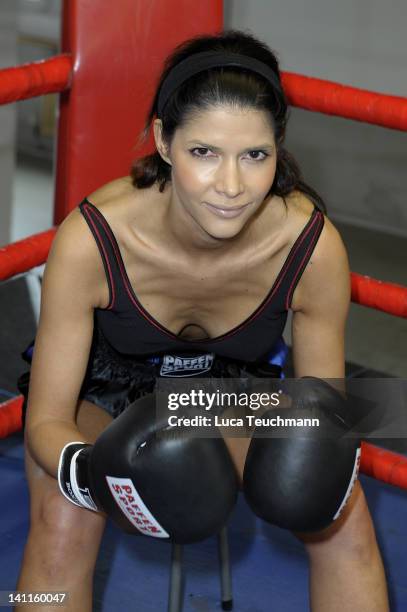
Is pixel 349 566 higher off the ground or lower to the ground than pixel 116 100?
lower

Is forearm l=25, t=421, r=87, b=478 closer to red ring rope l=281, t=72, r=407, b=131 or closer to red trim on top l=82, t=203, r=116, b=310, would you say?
red trim on top l=82, t=203, r=116, b=310

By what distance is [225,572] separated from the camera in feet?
5.46

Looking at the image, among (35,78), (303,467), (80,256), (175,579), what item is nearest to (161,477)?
(303,467)

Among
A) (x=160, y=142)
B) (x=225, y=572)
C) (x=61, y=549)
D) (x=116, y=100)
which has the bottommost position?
(x=225, y=572)

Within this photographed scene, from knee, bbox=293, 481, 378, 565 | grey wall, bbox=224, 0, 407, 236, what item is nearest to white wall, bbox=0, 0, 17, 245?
grey wall, bbox=224, 0, 407, 236

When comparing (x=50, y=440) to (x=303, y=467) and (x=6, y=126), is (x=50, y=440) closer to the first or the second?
(x=303, y=467)

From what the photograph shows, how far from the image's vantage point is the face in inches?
50.4

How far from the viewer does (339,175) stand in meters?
3.79

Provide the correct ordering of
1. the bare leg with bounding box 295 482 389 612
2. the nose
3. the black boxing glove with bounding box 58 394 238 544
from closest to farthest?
the black boxing glove with bounding box 58 394 238 544, the nose, the bare leg with bounding box 295 482 389 612

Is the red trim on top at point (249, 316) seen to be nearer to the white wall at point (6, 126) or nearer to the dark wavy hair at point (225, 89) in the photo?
the dark wavy hair at point (225, 89)

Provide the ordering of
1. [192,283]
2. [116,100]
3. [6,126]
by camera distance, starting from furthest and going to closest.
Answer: [6,126]
[116,100]
[192,283]

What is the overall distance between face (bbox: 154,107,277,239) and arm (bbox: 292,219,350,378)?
0.17m

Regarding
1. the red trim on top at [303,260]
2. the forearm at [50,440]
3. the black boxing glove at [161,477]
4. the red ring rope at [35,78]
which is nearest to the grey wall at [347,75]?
the red ring rope at [35,78]

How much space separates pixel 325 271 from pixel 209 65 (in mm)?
334
